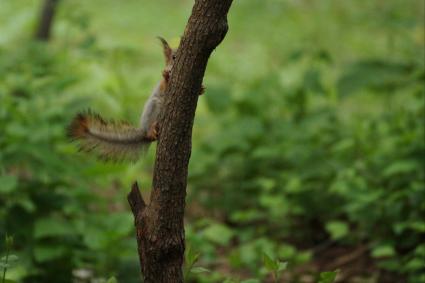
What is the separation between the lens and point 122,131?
238cm

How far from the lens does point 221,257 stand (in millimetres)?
4660

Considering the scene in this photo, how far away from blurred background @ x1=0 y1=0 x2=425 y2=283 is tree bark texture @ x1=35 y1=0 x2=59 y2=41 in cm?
7

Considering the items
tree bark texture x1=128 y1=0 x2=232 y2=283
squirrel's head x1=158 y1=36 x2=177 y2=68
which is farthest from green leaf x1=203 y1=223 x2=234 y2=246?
squirrel's head x1=158 y1=36 x2=177 y2=68

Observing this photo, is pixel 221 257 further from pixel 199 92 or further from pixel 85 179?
pixel 199 92

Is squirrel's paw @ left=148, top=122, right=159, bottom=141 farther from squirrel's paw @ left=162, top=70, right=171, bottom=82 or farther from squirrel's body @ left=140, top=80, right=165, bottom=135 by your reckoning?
squirrel's paw @ left=162, top=70, right=171, bottom=82

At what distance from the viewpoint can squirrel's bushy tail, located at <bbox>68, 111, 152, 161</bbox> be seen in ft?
7.58

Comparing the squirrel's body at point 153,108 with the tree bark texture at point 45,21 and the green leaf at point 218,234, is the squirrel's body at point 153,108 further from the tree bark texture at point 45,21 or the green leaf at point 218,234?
the tree bark texture at point 45,21

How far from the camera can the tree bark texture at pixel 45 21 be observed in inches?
217

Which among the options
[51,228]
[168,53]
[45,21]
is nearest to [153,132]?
[168,53]

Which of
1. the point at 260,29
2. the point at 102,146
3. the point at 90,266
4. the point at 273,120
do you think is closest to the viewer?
the point at 102,146

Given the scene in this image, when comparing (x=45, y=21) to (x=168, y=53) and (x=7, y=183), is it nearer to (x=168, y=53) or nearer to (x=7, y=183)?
(x=7, y=183)

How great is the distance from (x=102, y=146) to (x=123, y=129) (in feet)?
0.27

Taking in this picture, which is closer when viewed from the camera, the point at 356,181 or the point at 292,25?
the point at 356,181

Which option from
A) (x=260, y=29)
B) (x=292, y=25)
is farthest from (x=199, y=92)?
(x=260, y=29)
